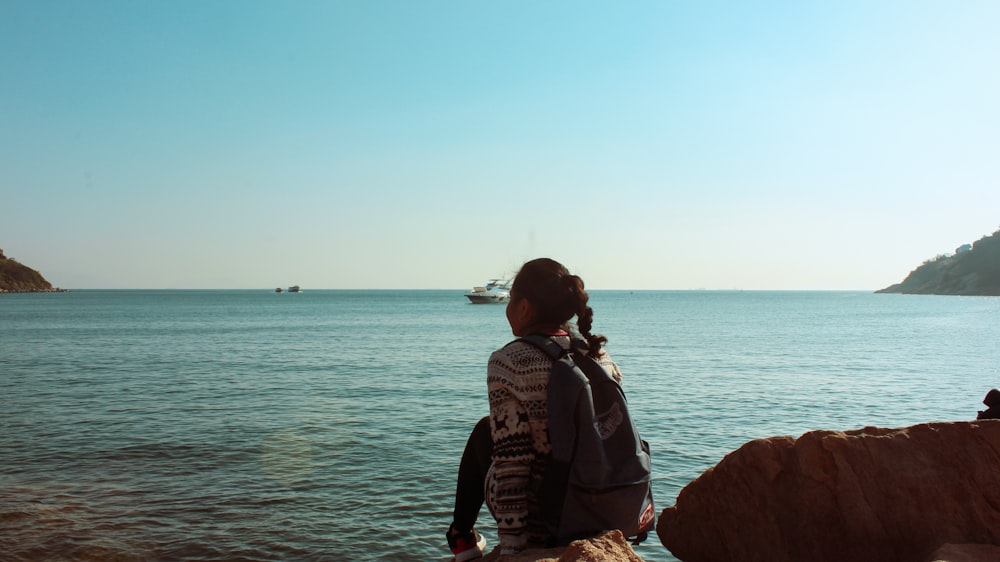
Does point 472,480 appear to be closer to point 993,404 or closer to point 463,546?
point 463,546

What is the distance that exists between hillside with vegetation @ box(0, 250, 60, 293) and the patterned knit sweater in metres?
199

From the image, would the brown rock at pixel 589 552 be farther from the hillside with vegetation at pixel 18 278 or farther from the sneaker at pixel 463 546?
the hillside with vegetation at pixel 18 278

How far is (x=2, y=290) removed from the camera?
16800 cm

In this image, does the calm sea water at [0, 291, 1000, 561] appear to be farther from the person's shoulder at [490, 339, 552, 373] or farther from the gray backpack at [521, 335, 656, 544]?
the person's shoulder at [490, 339, 552, 373]

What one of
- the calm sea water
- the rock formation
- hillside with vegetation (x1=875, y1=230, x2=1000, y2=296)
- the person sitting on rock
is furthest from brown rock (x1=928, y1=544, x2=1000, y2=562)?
hillside with vegetation (x1=875, y1=230, x2=1000, y2=296)

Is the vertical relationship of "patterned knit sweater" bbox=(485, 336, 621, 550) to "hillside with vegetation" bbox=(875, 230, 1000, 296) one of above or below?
below

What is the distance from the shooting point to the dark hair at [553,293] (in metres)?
3.74

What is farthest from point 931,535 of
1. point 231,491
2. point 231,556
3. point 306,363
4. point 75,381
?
point 306,363

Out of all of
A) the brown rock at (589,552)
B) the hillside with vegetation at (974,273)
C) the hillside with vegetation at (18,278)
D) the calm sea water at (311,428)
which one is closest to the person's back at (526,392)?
the brown rock at (589,552)

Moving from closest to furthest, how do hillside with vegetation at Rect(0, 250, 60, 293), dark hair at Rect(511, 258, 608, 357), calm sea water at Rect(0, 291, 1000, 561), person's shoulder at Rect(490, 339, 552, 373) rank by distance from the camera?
person's shoulder at Rect(490, 339, 552, 373)
dark hair at Rect(511, 258, 608, 357)
calm sea water at Rect(0, 291, 1000, 561)
hillside with vegetation at Rect(0, 250, 60, 293)

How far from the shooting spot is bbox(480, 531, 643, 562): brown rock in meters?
3.15

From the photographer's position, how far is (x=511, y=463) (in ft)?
11.9

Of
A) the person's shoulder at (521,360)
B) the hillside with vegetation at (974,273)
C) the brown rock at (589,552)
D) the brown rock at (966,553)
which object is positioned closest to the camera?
the brown rock at (589,552)

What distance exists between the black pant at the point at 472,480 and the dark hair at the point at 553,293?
76 centimetres
